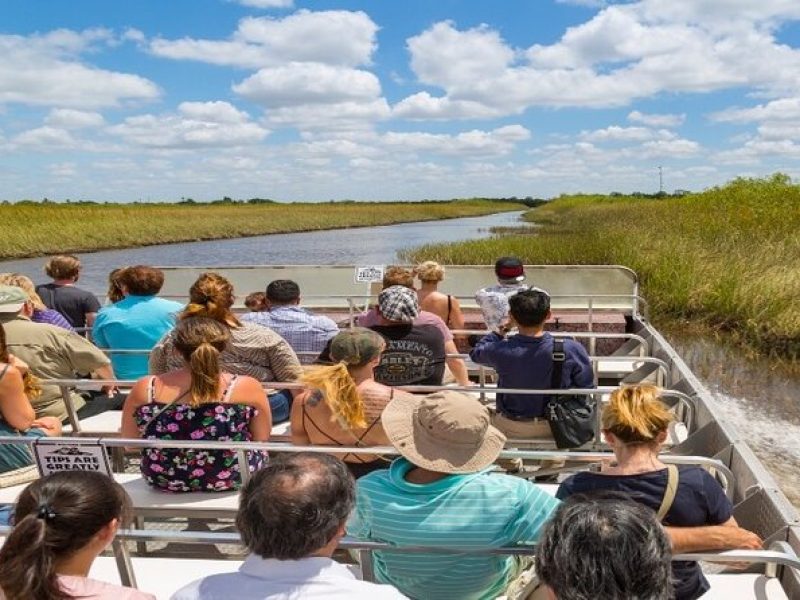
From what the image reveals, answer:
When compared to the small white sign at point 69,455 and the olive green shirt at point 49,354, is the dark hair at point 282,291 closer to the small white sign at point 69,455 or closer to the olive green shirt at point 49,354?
the olive green shirt at point 49,354

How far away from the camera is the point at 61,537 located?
178 cm

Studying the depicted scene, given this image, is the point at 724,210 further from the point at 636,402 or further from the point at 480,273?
the point at 636,402

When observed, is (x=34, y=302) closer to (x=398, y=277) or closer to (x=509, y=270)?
(x=398, y=277)

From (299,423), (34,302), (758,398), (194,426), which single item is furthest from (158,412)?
(758,398)

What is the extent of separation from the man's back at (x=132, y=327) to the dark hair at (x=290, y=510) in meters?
3.69

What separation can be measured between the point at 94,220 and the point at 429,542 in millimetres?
45540

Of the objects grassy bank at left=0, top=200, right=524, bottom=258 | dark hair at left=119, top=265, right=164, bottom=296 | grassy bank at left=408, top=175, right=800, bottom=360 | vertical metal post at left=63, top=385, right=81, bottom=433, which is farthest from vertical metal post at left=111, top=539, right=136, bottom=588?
grassy bank at left=0, top=200, right=524, bottom=258

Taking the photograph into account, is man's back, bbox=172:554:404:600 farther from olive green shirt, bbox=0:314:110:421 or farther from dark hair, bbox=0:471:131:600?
olive green shirt, bbox=0:314:110:421

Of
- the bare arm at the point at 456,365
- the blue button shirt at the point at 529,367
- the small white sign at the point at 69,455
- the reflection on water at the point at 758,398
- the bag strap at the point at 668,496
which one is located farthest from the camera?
the reflection on water at the point at 758,398

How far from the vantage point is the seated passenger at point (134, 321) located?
17.0 feet

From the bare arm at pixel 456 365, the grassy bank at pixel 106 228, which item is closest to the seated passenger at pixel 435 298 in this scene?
the bare arm at pixel 456 365

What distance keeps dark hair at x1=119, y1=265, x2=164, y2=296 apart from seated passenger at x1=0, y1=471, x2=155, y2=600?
3395 mm

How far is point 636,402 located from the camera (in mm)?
2535

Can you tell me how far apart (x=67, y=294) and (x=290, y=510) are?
5.45 meters
